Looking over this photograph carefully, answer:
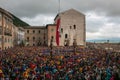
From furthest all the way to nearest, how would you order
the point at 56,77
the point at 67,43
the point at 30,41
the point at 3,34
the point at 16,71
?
the point at 30,41, the point at 67,43, the point at 3,34, the point at 16,71, the point at 56,77

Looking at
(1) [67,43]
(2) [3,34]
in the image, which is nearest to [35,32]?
(1) [67,43]

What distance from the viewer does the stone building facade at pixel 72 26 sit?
86.8m

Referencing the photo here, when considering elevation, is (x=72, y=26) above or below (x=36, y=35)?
above

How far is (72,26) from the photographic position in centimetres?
8738

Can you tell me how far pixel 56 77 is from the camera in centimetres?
2012

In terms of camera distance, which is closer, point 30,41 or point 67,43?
point 67,43

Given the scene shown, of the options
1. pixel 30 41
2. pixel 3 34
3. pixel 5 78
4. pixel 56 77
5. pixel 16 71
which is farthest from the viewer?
pixel 30 41

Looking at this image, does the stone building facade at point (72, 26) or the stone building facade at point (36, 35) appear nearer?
the stone building facade at point (72, 26)

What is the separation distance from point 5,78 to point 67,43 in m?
68.2

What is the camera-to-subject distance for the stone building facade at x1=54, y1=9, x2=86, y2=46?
8681 cm

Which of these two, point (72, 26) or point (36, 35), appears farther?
point (36, 35)

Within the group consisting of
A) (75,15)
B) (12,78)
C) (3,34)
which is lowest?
(12,78)

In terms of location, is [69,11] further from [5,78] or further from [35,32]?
[5,78]

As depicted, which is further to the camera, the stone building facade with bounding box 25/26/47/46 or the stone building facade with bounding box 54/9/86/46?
the stone building facade with bounding box 25/26/47/46
